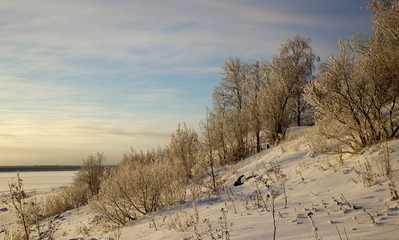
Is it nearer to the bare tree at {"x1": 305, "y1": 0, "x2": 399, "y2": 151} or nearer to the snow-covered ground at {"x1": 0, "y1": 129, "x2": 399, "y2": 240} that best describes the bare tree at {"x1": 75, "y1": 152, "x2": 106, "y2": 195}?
the snow-covered ground at {"x1": 0, "y1": 129, "x2": 399, "y2": 240}

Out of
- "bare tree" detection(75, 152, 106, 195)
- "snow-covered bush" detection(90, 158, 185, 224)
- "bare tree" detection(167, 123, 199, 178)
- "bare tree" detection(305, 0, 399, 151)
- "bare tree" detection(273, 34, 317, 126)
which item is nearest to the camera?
"bare tree" detection(305, 0, 399, 151)

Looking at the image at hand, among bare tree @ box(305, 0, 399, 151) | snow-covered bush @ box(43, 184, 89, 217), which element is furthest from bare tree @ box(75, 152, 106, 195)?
bare tree @ box(305, 0, 399, 151)

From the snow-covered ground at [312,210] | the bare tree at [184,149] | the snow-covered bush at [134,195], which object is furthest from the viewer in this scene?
the bare tree at [184,149]

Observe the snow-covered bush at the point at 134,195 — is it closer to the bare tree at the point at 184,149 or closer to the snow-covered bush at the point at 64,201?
the bare tree at the point at 184,149

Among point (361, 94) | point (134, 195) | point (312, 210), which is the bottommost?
point (134, 195)

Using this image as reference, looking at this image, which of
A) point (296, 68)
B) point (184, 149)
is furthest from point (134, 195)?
point (296, 68)

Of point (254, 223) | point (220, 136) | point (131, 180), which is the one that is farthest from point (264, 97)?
point (254, 223)

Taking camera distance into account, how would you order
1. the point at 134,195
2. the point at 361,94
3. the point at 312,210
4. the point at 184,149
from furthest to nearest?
1. the point at 184,149
2. the point at 134,195
3. the point at 361,94
4. the point at 312,210

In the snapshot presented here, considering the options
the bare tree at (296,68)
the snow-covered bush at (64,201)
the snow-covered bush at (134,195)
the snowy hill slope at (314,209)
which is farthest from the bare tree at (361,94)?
the bare tree at (296,68)

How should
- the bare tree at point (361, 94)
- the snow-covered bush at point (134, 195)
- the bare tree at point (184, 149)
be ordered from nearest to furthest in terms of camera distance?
the bare tree at point (361, 94)
the snow-covered bush at point (134, 195)
the bare tree at point (184, 149)

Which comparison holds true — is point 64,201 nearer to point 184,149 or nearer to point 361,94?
point 184,149

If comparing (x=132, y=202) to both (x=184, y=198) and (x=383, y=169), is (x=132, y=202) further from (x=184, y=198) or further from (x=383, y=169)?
(x=383, y=169)

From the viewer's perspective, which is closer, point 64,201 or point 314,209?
point 314,209

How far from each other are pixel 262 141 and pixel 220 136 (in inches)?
173
